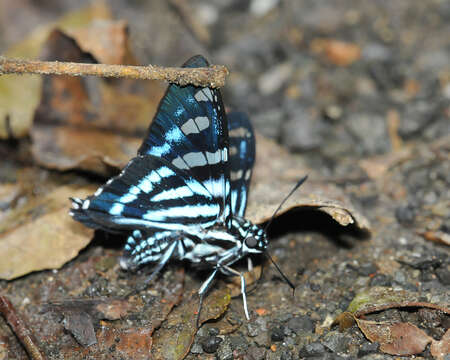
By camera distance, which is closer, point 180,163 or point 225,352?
point 225,352

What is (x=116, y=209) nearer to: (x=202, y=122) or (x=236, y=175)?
(x=202, y=122)

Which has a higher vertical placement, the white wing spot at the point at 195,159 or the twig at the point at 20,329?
the white wing spot at the point at 195,159

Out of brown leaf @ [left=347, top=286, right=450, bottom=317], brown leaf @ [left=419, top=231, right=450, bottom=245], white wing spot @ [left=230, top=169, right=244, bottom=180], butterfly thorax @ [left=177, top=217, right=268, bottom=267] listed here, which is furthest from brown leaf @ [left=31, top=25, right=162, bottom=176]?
Result: brown leaf @ [left=419, top=231, right=450, bottom=245]

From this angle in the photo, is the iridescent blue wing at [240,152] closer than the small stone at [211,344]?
No

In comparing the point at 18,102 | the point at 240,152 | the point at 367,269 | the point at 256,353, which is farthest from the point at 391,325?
the point at 18,102

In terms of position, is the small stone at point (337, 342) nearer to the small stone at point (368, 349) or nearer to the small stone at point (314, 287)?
the small stone at point (368, 349)

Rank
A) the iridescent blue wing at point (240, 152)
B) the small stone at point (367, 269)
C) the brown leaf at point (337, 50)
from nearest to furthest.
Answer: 1. the small stone at point (367, 269)
2. the iridescent blue wing at point (240, 152)
3. the brown leaf at point (337, 50)

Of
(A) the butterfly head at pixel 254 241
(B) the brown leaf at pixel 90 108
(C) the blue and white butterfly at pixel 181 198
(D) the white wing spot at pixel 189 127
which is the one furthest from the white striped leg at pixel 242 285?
(B) the brown leaf at pixel 90 108
